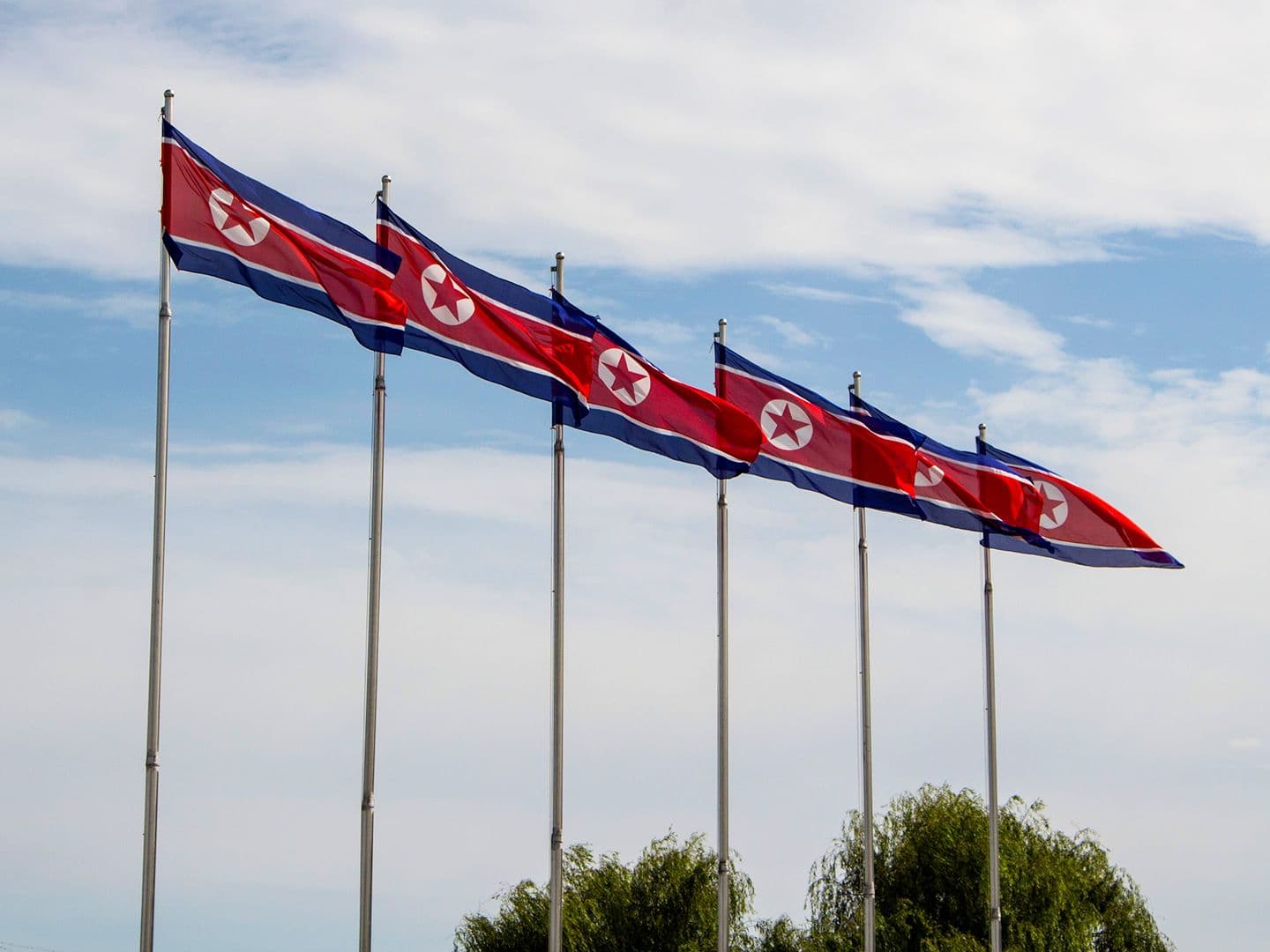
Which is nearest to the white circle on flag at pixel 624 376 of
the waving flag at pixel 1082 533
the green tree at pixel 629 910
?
the waving flag at pixel 1082 533

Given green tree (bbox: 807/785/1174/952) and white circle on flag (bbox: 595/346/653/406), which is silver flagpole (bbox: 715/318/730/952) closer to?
white circle on flag (bbox: 595/346/653/406)

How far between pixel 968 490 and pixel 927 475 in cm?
92

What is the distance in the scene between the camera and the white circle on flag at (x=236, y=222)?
19.3 meters

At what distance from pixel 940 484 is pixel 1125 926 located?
21876mm

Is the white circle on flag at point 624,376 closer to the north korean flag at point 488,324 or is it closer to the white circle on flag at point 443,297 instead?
the north korean flag at point 488,324

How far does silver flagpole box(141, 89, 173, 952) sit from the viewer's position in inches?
690

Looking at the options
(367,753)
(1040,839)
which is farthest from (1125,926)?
(367,753)

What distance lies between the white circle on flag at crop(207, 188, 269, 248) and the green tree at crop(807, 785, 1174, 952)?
88.9ft

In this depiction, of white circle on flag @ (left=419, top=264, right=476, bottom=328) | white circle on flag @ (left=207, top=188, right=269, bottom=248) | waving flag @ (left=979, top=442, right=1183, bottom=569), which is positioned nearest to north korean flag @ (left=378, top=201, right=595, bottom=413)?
white circle on flag @ (left=419, top=264, right=476, bottom=328)

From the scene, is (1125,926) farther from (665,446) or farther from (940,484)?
(665,446)

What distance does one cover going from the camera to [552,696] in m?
22.9

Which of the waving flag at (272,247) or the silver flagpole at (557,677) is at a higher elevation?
the waving flag at (272,247)

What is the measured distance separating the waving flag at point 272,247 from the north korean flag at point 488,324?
1.48 feet

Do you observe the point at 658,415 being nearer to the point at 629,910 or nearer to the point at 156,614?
the point at 156,614
